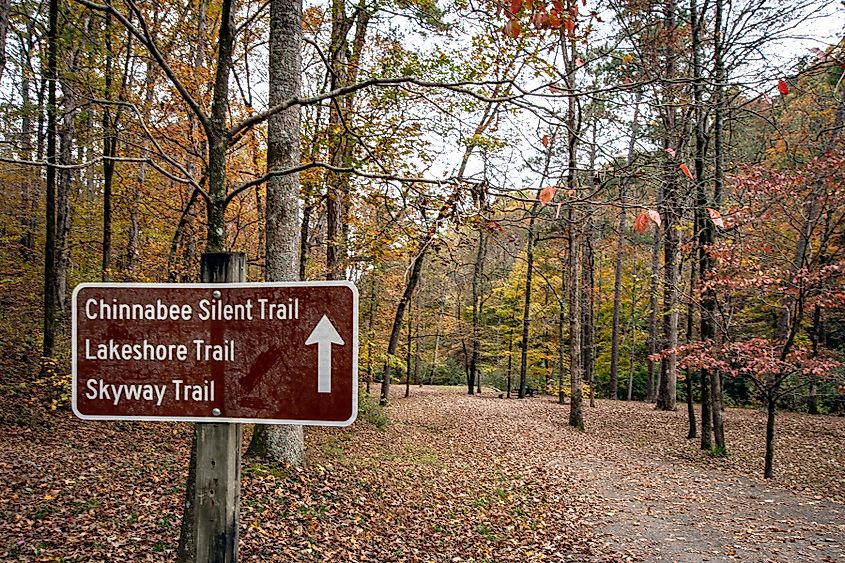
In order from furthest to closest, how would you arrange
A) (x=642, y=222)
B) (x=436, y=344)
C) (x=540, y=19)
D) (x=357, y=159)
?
(x=436, y=344)
(x=357, y=159)
(x=540, y=19)
(x=642, y=222)

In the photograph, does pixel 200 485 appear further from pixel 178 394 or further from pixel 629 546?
pixel 629 546

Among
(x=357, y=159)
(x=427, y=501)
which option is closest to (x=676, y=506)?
(x=427, y=501)

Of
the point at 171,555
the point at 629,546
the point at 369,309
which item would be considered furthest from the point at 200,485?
the point at 369,309

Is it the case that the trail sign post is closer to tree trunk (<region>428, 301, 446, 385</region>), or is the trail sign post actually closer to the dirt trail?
the dirt trail

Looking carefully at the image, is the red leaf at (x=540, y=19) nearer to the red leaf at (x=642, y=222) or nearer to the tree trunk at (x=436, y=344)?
the red leaf at (x=642, y=222)

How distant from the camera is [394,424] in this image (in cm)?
1513

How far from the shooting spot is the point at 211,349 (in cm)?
200

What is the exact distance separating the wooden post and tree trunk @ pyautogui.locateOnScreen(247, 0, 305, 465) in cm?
537

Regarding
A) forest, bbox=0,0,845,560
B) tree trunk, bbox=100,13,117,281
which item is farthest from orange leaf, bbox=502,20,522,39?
tree trunk, bbox=100,13,117,281

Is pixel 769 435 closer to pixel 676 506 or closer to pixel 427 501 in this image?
pixel 676 506

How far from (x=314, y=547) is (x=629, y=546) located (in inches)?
156

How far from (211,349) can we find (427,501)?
21.5 ft

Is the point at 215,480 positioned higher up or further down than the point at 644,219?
further down

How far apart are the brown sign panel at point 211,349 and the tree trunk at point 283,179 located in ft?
18.1
